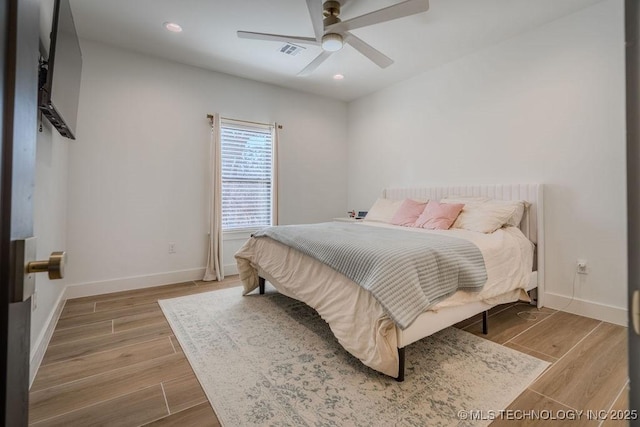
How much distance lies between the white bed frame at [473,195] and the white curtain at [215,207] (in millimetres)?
2401

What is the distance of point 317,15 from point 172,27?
1641 millimetres

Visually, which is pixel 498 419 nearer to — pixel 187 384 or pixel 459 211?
pixel 187 384

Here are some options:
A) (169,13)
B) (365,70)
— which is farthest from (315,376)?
(365,70)

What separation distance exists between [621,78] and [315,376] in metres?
3.29

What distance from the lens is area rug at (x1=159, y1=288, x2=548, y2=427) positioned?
4.55ft

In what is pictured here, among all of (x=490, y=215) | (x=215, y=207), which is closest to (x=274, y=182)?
(x=215, y=207)

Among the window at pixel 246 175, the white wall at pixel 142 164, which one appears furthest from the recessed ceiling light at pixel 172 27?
the window at pixel 246 175

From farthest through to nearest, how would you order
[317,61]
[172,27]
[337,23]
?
[317,61] < [172,27] < [337,23]

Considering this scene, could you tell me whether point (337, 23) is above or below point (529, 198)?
above

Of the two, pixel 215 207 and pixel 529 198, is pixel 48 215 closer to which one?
pixel 215 207

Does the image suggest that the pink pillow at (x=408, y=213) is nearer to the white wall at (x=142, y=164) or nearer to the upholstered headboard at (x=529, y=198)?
the upholstered headboard at (x=529, y=198)

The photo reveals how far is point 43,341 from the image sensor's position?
1.95 metres

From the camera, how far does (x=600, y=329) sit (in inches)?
89.7

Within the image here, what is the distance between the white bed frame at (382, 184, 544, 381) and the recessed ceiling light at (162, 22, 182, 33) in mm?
3212
